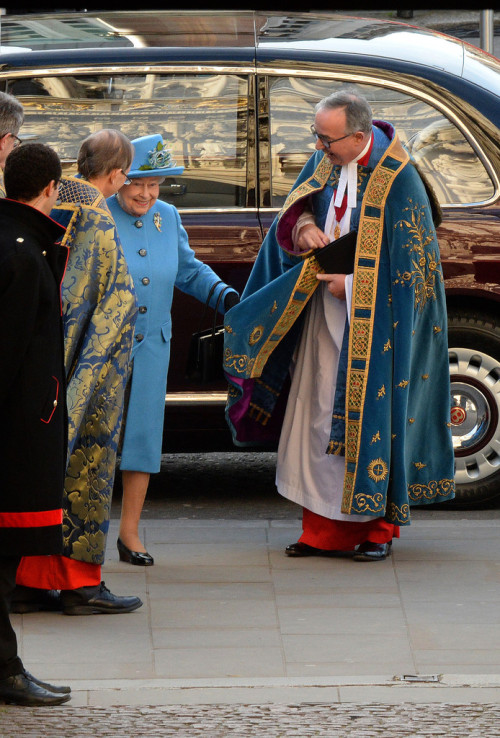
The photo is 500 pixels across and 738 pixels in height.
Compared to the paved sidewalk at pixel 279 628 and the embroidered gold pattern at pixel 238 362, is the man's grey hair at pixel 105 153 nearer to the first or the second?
the embroidered gold pattern at pixel 238 362

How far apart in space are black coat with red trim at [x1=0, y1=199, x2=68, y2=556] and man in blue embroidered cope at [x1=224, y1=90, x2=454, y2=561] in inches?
72.8

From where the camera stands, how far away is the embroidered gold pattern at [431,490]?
6289 millimetres

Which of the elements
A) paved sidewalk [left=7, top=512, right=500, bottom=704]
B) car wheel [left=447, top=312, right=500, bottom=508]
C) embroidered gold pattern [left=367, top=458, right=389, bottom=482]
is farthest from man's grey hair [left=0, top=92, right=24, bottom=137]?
car wheel [left=447, top=312, right=500, bottom=508]

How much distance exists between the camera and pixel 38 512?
4422 mm

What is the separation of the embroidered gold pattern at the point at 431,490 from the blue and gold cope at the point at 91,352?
1448 mm

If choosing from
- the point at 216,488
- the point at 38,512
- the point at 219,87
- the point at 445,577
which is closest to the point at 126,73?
the point at 219,87

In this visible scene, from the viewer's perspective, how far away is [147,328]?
5953mm

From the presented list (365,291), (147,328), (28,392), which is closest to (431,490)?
(365,291)

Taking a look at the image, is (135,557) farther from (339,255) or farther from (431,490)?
(339,255)

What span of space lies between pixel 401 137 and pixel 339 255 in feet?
4.34

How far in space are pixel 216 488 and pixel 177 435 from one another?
22.7 inches

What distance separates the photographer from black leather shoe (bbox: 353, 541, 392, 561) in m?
6.27

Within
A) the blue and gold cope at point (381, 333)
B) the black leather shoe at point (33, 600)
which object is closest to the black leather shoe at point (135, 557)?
the black leather shoe at point (33, 600)

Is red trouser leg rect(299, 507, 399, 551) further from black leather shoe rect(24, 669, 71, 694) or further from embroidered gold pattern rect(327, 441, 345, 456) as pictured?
black leather shoe rect(24, 669, 71, 694)
